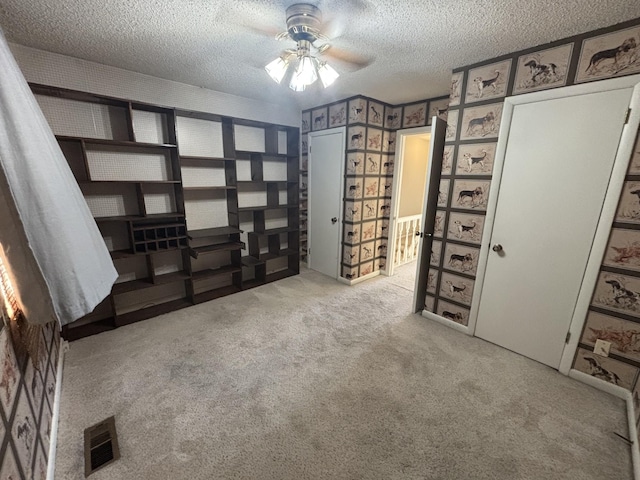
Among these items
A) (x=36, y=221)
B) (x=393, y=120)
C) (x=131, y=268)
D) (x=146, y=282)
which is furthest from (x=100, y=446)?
(x=393, y=120)

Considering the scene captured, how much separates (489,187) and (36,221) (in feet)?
8.76

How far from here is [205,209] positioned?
10.0ft

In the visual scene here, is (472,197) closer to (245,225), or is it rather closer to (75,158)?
(245,225)

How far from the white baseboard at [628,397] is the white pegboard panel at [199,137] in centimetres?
373

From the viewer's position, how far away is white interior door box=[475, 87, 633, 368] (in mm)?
1664

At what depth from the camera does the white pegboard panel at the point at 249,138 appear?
320 centimetres

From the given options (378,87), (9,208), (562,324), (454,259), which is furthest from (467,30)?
(9,208)

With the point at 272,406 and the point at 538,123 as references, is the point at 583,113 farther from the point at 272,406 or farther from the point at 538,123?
the point at 272,406

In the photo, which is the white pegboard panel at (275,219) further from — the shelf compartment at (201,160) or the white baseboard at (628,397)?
the white baseboard at (628,397)

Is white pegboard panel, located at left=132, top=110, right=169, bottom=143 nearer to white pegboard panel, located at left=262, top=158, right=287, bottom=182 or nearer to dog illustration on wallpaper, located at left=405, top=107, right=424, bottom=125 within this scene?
white pegboard panel, located at left=262, top=158, right=287, bottom=182

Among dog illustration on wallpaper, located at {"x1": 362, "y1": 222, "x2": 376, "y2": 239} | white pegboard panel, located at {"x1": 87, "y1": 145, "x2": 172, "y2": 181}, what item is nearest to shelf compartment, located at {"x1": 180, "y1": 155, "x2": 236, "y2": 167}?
white pegboard panel, located at {"x1": 87, "y1": 145, "x2": 172, "y2": 181}

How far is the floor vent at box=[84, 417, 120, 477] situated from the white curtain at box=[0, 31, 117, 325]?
789 mm

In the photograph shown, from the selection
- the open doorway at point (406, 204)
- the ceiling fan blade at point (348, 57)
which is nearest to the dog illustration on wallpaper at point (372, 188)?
the open doorway at point (406, 204)

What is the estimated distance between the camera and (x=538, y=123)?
1846 millimetres
